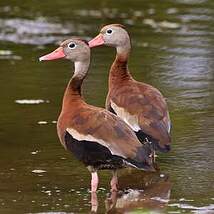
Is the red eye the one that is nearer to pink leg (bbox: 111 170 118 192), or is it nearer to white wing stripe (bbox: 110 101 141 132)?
white wing stripe (bbox: 110 101 141 132)

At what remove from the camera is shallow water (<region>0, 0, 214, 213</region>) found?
8.70m

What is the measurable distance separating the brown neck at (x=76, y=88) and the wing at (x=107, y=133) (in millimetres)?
284

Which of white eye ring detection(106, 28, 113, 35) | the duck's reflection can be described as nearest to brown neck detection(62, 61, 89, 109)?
the duck's reflection

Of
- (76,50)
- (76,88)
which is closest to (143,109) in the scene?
(76,88)

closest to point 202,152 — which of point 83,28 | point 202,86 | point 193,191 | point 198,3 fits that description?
point 193,191

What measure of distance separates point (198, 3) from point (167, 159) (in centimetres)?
1143

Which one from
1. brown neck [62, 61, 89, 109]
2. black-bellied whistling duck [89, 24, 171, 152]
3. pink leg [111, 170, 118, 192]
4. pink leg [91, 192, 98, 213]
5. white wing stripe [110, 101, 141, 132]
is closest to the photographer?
pink leg [91, 192, 98, 213]

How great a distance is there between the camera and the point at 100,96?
1259 cm

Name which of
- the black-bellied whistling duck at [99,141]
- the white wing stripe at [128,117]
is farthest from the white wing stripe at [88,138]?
the white wing stripe at [128,117]

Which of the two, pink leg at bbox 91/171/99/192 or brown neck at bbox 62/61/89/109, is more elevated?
brown neck at bbox 62/61/89/109

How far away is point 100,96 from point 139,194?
3860 millimetres

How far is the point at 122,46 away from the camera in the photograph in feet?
36.2

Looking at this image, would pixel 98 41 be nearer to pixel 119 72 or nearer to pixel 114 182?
pixel 119 72

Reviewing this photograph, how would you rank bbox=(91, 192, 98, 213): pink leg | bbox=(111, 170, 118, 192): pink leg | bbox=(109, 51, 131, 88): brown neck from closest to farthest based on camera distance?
bbox=(91, 192, 98, 213): pink leg → bbox=(111, 170, 118, 192): pink leg → bbox=(109, 51, 131, 88): brown neck
